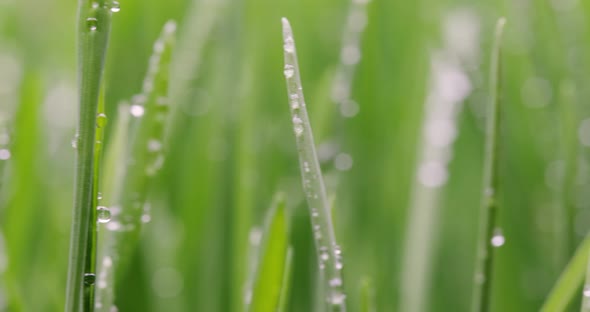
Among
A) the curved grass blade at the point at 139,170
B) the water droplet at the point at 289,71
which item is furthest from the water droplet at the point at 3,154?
the water droplet at the point at 289,71

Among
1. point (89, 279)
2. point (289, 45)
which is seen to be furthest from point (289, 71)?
point (89, 279)

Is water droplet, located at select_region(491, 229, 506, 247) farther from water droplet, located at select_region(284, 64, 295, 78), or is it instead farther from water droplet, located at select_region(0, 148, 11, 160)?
water droplet, located at select_region(0, 148, 11, 160)

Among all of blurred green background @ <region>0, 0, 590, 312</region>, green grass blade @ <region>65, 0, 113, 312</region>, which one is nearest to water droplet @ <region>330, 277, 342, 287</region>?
green grass blade @ <region>65, 0, 113, 312</region>

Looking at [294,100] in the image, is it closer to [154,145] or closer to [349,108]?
[154,145]

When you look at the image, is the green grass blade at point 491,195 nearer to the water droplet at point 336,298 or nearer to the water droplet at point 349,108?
the water droplet at point 336,298

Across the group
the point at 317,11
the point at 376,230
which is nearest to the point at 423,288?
the point at 376,230

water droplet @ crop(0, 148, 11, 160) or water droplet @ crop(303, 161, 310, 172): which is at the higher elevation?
water droplet @ crop(0, 148, 11, 160)

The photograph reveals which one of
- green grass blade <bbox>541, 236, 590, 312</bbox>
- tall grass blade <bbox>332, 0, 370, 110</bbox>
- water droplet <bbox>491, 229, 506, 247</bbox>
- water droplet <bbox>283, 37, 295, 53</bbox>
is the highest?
tall grass blade <bbox>332, 0, 370, 110</bbox>
